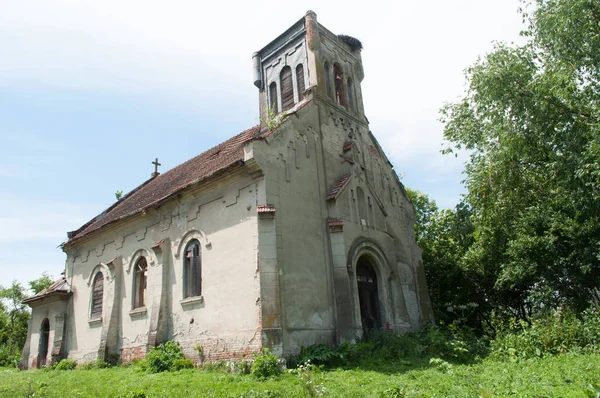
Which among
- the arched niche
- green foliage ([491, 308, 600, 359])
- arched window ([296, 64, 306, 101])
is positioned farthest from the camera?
arched window ([296, 64, 306, 101])

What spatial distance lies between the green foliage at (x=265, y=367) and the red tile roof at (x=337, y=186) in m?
6.13

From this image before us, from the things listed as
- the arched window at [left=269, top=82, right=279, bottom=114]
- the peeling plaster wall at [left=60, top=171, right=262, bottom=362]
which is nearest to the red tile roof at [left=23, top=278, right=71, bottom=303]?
the peeling plaster wall at [left=60, top=171, right=262, bottom=362]

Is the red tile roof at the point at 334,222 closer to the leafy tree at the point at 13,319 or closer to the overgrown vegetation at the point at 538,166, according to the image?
the overgrown vegetation at the point at 538,166

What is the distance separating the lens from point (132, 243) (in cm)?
1811

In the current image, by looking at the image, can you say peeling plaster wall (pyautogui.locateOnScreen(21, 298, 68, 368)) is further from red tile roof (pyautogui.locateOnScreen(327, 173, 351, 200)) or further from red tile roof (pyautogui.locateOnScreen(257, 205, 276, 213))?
red tile roof (pyautogui.locateOnScreen(327, 173, 351, 200))

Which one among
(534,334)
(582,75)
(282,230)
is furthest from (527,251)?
(282,230)

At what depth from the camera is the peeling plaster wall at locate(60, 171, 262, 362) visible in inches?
517

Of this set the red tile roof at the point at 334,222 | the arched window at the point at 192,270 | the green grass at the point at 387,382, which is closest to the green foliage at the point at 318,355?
the green grass at the point at 387,382

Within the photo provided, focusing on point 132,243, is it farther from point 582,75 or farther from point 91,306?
Result: point 582,75

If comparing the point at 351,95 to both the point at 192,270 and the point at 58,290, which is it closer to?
the point at 192,270

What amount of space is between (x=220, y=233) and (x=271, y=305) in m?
3.27

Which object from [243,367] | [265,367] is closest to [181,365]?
[243,367]

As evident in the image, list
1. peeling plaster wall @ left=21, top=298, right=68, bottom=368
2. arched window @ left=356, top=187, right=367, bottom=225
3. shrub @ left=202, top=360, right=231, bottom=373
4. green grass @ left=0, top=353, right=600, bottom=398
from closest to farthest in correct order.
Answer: green grass @ left=0, top=353, right=600, bottom=398 → shrub @ left=202, top=360, right=231, bottom=373 → arched window @ left=356, top=187, right=367, bottom=225 → peeling plaster wall @ left=21, top=298, right=68, bottom=368

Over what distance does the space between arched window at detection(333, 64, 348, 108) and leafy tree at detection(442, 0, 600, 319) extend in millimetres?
5009
